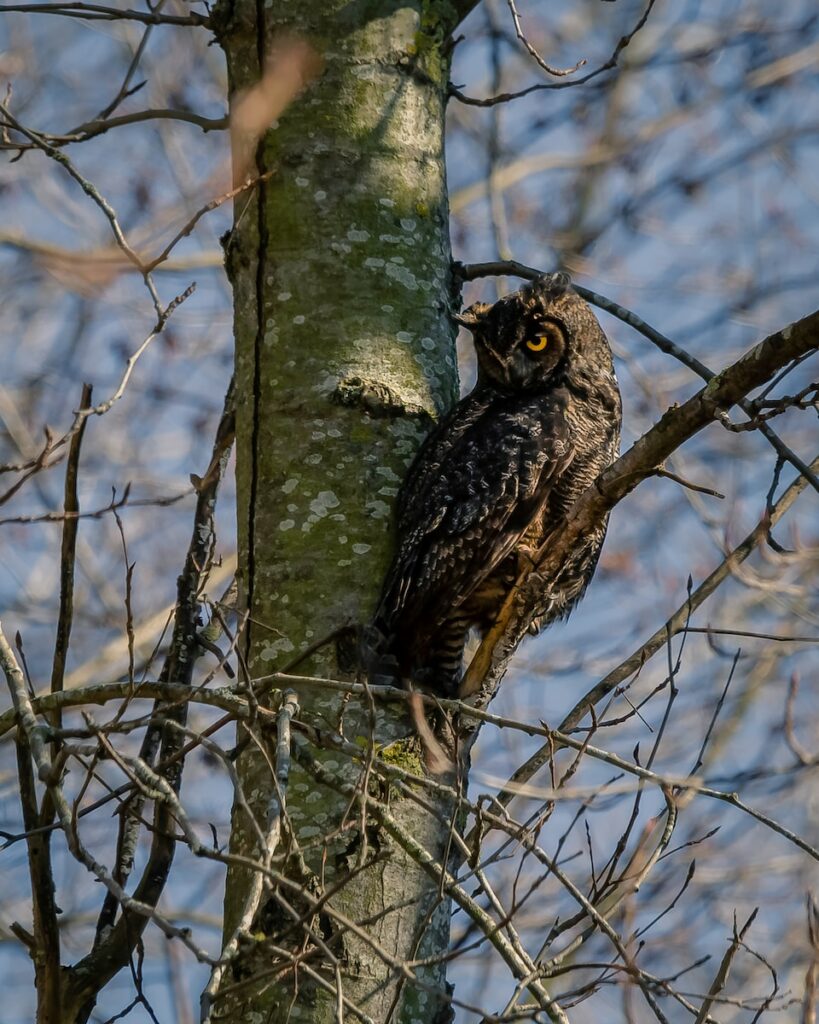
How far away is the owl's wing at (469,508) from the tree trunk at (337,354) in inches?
2.8

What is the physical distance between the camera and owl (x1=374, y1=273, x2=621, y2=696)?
3.41 meters

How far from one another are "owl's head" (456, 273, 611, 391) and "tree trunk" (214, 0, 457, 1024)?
59 cm

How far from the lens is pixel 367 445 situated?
11.2 feet

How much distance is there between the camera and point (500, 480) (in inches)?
147

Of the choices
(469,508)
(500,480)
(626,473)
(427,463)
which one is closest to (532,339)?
(500,480)

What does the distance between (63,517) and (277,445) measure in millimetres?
812

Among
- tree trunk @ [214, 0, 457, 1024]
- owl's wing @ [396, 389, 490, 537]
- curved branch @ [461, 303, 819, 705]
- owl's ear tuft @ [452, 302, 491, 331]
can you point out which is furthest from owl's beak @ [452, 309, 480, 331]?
curved branch @ [461, 303, 819, 705]

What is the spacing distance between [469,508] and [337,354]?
55 cm

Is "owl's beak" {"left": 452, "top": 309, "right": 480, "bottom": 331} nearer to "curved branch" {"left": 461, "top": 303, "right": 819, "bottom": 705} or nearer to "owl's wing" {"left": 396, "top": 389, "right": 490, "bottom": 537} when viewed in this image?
"owl's wing" {"left": 396, "top": 389, "right": 490, "bottom": 537}

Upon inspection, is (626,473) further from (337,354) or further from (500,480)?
(337,354)

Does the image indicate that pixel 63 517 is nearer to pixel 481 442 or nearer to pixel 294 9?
pixel 481 442

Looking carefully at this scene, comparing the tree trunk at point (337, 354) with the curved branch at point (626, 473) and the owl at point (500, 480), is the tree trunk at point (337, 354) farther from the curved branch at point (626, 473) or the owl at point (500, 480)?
the curved branch at point (626, 473)

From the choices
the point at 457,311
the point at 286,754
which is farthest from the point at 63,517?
the point at 457,311

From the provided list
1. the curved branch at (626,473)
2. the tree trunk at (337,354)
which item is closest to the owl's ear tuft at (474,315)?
the tree trunk at (337,354)
